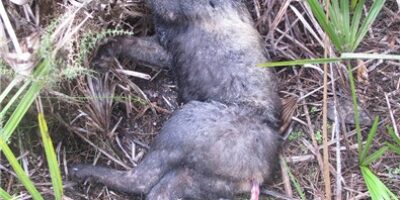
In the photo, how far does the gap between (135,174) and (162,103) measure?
0.53m

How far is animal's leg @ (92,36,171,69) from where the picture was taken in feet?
10.6

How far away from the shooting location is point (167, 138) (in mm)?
2912

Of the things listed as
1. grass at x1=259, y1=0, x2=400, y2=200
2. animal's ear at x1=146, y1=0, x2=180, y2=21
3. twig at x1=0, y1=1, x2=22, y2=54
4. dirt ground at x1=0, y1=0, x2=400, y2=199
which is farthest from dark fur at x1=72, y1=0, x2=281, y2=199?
twig at x1=0, y1=1, x2=22, y2=54

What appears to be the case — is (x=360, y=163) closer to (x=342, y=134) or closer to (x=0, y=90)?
(x=342, y=134)

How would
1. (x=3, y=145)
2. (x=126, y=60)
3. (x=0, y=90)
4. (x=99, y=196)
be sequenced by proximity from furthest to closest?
(x=126, y=60), (x=99, y=196), (x=0, y=90), (x=3, y=145)

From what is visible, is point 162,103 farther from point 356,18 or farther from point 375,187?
point 375,187

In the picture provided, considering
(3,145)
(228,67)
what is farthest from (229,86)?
(3,145)

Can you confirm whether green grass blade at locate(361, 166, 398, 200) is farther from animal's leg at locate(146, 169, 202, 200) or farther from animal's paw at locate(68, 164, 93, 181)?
animal's paw at locate(68, 164, 93, 181)

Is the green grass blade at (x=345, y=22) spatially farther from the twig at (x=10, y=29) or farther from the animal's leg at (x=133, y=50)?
the twig at (x=10, y=29)

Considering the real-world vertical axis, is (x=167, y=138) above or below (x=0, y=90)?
below

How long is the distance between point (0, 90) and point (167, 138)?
0.87 metres

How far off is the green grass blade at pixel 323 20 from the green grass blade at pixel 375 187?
25.4 inches

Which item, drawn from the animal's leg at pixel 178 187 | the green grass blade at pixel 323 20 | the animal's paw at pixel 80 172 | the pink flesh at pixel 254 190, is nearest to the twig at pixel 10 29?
the animal's paw at pixel 80 172

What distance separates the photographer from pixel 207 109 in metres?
2.93
